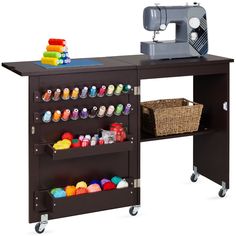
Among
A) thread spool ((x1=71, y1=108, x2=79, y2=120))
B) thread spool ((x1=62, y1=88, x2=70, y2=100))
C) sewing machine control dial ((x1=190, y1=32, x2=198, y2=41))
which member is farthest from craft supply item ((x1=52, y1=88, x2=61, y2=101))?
sewing machine control dial ((x1=190, y1=32, x2=198, y2=41))

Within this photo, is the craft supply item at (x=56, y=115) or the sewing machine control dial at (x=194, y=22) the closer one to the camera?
the craft supply item at (x=56, y=115)

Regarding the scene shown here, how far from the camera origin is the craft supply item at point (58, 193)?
4.66 metres

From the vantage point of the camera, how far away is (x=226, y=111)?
207 inches

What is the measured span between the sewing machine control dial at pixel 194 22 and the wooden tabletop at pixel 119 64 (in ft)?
0.85

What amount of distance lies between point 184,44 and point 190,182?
1.29 meters

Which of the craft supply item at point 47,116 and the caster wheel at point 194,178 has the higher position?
the craft supply item at point 47,116

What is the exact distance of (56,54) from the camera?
4.70m

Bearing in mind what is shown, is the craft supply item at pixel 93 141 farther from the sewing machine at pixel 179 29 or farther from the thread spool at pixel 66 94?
the sewing machine at pixel 179 29

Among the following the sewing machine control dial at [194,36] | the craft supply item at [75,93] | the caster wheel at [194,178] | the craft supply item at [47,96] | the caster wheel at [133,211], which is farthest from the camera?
the caster wheel at [194,178]

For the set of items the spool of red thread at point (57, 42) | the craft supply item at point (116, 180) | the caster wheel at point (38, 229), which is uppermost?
the spool of red thread at point (57, 42)

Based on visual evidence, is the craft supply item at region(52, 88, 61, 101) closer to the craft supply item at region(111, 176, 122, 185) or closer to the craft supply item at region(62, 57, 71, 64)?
the craft supply item at region(62, 57, 71, 64)

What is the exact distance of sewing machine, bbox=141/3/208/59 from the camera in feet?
16.5

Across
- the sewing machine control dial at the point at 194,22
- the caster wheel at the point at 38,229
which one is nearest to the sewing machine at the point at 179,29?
the sewing machine control dial at the point at 194,22

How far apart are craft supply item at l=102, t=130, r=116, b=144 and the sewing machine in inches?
28.8
